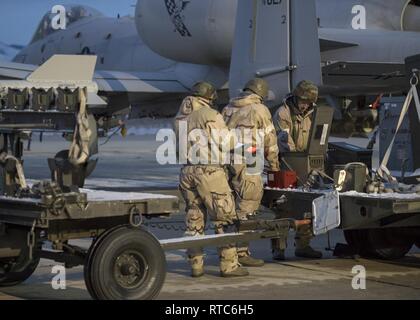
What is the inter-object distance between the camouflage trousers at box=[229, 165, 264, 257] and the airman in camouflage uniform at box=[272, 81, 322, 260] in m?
0.75

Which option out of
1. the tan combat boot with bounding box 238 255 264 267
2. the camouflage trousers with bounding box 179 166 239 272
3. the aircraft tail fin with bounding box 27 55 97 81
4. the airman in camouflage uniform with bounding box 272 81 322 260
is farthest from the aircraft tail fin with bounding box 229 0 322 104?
the aircraft tail fin with bounding box 27 55 97 81

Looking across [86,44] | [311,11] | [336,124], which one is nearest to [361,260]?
[311,11]

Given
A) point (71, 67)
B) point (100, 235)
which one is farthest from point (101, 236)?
point (71, 67)

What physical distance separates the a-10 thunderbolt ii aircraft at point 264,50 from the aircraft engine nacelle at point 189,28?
18 mm

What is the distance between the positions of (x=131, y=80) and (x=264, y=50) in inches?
297

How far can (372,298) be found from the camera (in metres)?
7.15

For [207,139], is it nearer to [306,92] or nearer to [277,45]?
[306,92]

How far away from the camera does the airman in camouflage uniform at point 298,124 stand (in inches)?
364

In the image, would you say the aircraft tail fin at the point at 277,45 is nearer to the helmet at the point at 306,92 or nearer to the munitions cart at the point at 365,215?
the helmet at the point at 306,92

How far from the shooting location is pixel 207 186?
8.00m

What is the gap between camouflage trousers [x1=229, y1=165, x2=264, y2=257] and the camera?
8.55 m

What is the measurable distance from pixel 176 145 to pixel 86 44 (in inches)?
624

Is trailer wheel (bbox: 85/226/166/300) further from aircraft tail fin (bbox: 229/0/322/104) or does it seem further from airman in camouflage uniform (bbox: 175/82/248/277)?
aircraft tail fin (bbox: 229/0/322/104)

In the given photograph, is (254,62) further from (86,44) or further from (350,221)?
(86,44)
